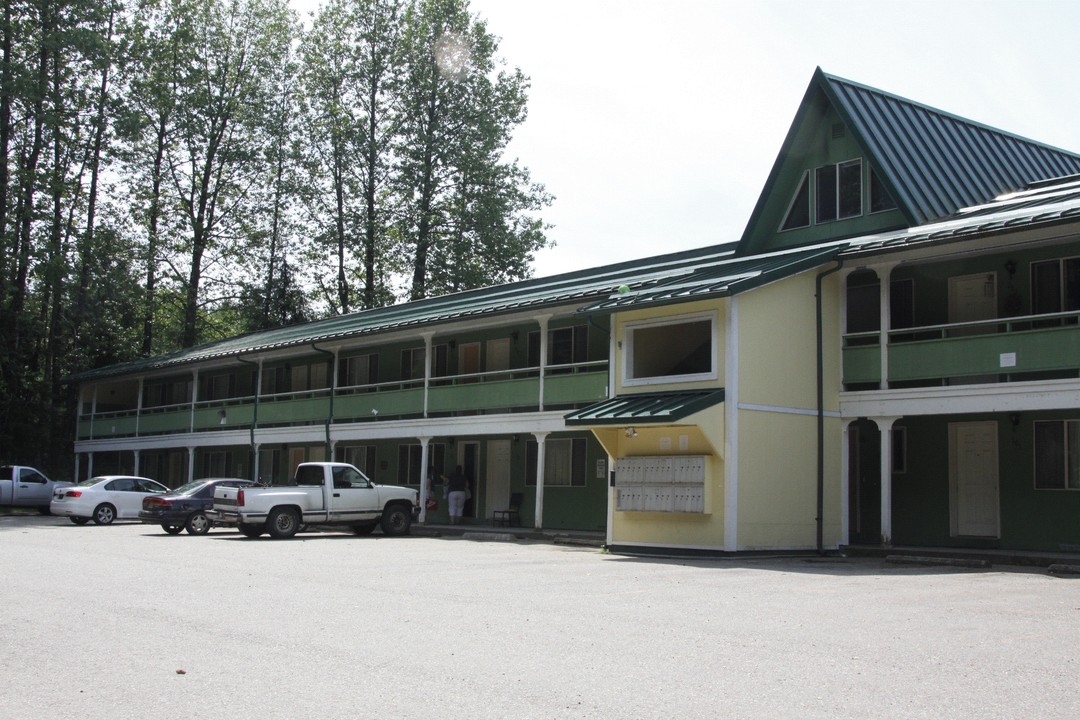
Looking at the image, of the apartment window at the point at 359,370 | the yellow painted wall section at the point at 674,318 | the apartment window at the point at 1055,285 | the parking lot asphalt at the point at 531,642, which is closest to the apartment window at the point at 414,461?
the apartment window at the point at 359,370

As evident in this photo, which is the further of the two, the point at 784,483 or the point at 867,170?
the point at 867,170

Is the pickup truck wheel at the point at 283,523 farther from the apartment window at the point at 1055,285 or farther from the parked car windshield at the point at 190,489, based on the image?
the apartment window at the point at 1055,285

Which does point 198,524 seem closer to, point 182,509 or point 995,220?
point 182,509

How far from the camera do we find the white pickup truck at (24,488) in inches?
1458

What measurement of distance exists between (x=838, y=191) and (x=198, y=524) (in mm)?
17425

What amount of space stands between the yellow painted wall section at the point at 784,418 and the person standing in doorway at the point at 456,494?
449 inches

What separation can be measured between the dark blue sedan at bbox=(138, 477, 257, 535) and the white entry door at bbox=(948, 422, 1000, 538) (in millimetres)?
16443

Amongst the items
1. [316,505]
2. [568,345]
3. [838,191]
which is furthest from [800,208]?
[316,505]

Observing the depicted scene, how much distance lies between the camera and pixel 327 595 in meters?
13.1

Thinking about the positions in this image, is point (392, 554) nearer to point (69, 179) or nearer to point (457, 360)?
point (457, 360)

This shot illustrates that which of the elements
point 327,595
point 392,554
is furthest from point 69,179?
point 327,595

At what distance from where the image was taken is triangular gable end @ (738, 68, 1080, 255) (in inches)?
941

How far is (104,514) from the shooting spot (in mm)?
31125

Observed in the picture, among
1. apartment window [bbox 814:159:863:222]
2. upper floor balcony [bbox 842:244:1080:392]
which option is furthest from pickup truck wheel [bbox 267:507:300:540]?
apartment window [bbox 814:159:863:222]
